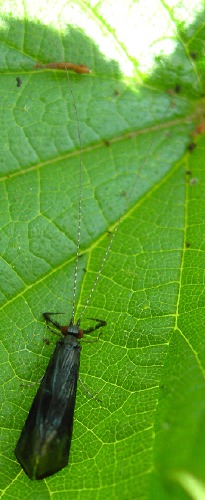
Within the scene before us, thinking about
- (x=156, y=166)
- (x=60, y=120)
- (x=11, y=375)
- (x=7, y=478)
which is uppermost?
(x=60, y=120)

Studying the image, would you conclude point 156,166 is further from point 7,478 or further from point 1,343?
point 7,478

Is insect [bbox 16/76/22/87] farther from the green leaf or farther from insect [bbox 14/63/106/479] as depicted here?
insect [bbox 14/63/106/479]

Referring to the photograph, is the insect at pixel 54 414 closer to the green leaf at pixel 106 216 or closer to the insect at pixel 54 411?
the insect at pixel 54 411

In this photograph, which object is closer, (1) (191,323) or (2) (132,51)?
(1) (191,323)

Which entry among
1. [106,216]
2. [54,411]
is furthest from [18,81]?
[54,411]

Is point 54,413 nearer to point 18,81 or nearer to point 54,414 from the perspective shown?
point 54,414

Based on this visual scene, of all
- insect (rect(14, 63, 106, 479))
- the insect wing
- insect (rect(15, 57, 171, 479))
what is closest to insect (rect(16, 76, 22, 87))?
insect (rect(15, 57, 171, 479))

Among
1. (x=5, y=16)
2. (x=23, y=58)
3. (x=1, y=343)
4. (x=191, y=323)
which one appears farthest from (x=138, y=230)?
(x=5, y=16)
